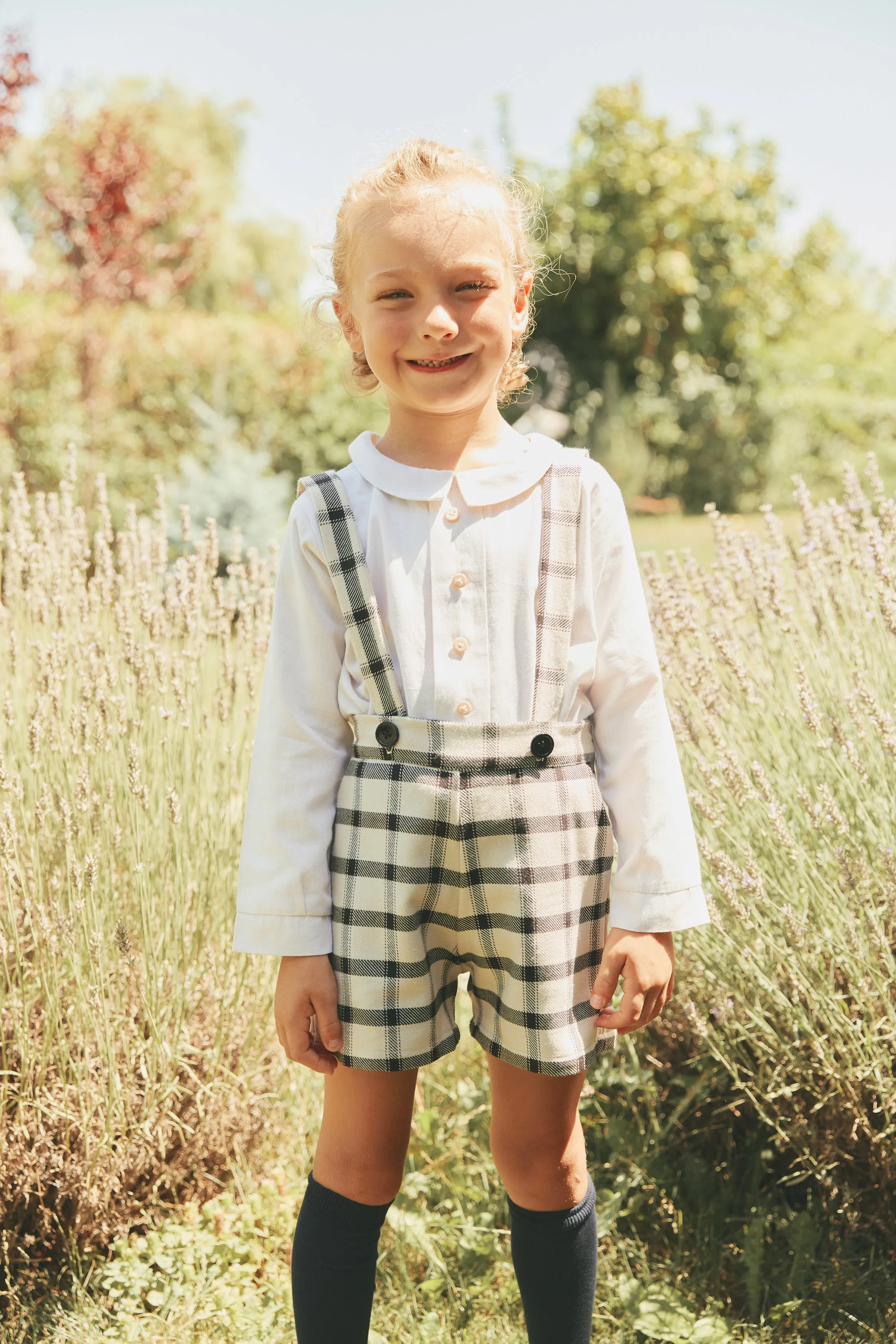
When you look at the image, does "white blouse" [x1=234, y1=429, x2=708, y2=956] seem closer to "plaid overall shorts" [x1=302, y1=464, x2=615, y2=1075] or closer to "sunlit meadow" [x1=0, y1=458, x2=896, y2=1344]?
"plaid overall shorts" [x1=302, y1=464, x2=615, y2=1075]

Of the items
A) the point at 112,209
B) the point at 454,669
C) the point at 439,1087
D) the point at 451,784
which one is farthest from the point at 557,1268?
the point at 112,209

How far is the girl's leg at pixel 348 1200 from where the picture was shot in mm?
1305

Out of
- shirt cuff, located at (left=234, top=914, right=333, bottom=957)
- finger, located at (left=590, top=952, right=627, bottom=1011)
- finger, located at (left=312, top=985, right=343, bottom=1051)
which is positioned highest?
shirt cuff, located at (left=234, top=914, right=333, bottom=957)

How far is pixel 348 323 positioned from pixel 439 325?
0.26 metres

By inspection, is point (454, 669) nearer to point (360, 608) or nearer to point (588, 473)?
point (360, 608)

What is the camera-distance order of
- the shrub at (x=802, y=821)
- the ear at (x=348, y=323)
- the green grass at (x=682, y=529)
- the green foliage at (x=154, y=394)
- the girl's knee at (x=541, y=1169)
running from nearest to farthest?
1. the girl's knee at (x=541, y=1169)
2. the ear at (x=348, y=323)
3. the shrub at (x=802, y=821)
4. the green grass at (x=682, y=529)
5. the green foliage at (x=154, y=394)

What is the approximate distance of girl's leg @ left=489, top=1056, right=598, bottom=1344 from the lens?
4.36 ft

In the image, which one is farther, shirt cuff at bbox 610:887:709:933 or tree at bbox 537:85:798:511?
tree at bbox 537:85:798:511

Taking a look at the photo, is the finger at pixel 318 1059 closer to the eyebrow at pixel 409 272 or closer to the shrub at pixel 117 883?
the shrub at pixel 117 883

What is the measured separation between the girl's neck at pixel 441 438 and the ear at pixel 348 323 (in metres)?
0.16

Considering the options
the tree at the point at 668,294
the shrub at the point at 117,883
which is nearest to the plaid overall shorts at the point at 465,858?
the shrub at the point at 117,883

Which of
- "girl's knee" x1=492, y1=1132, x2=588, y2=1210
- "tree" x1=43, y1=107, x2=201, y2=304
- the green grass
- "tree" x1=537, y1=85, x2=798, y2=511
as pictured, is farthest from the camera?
"tree" x1=537, y1=85, x2=798, y2=511

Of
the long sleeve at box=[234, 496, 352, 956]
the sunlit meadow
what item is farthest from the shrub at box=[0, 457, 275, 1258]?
the long sleeve at box=[234, 496, 352, 956]

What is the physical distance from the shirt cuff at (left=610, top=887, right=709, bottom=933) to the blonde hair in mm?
764
